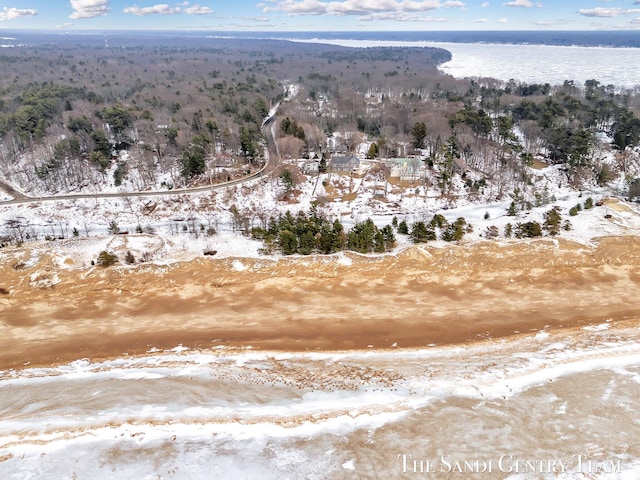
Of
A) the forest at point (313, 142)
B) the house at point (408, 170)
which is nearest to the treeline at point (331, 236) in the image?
the forest at point (313, 142)

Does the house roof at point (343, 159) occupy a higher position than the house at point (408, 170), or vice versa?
the house roof at point (343, 159)

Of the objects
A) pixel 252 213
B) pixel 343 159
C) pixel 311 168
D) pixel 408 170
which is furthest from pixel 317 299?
pixel 311 168

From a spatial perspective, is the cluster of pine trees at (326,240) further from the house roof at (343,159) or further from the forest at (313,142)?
the house roof at (343,159)

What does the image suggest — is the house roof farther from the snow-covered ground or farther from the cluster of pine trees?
the cluster of pine trees

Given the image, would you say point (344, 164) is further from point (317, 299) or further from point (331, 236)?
point (317, 299)

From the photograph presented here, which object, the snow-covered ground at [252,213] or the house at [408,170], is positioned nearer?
the snow-covered ground at [252,213]

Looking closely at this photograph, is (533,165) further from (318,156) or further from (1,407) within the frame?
(1,407)

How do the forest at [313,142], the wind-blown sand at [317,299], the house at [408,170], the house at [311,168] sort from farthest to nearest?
the house at [311,168], the house at [408,170], the forest at [313,142], the wind-blown sand at [317,299]

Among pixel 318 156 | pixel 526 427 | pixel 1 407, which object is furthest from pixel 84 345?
pixel 318 156
